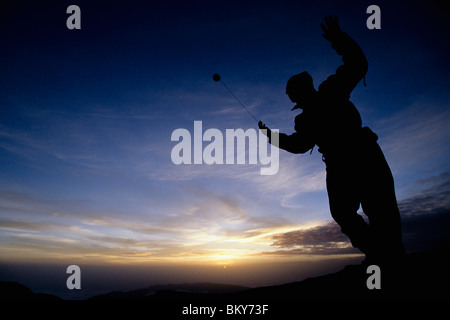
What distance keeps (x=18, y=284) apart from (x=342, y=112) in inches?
596

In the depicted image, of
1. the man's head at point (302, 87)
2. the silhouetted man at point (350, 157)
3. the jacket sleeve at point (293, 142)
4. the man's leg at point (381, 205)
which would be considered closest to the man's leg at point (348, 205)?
the silhouetted man at point (350, 157)

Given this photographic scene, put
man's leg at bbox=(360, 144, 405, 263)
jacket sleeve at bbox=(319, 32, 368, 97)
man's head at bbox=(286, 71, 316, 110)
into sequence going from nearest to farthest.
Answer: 1. man's leg at bbox=(360, 144, 405, 263)
2. jacket sleeve at bbox=(319, 32, 368, 97)
3. man's head at bbox=(286, 71, 316, 110)

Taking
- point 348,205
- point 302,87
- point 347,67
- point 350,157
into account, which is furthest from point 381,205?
point 302,87

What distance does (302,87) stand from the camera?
4766 mm

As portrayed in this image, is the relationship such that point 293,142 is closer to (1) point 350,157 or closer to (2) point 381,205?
(1) point 350,157

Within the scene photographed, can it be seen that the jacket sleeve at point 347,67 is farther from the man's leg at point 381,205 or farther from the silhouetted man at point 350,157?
the man's leg at point 381,205

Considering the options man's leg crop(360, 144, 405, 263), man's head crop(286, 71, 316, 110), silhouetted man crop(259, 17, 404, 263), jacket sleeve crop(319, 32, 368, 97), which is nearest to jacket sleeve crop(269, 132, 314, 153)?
silhouetted man crop(259, 17, 404, 263)

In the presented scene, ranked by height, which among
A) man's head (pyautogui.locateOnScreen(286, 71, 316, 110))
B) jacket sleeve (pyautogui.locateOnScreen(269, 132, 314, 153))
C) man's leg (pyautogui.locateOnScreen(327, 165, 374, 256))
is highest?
man's head (pyautogui.locateOnScreen(286, 71, 316, 110))

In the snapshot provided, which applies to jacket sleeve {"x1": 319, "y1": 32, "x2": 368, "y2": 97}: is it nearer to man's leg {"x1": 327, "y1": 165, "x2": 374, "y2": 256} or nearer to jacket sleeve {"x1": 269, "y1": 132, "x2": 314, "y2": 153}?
jacket sleeve {"x1": 269, "y1": 132, "x2": 314, "y2": 153}

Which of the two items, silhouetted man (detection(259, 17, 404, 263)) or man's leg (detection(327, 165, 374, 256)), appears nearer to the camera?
silhouetted man (detection(259, 17, 404, 263))

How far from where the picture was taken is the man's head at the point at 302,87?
4.76 m

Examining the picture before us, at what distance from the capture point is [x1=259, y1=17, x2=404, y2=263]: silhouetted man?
393 centimetres

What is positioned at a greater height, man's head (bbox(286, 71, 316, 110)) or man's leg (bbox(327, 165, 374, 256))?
man's head (bbox(286, 71, 316, 110))
